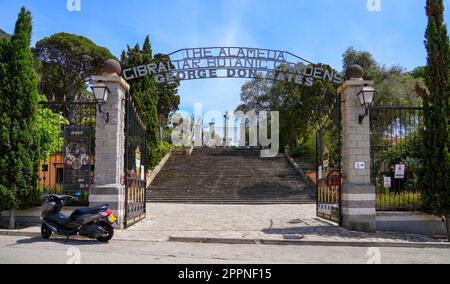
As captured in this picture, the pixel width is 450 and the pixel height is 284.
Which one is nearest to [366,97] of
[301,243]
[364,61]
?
[301,243]

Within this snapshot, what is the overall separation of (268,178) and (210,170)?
14.9ft

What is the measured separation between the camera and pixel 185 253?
7.83 meters

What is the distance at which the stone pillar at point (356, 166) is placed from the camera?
35.2 feet

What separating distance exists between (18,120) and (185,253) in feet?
19.0

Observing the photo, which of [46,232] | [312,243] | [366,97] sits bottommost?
[312,243]

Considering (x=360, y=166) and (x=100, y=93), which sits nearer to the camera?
(x=100, y=93)

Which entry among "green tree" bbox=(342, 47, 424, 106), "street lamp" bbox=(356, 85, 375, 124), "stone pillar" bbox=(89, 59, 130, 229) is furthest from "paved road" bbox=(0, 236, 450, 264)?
"green tree" bbox=(342, 47, 424, 106)

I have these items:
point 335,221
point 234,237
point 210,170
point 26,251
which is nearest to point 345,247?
point 234,237

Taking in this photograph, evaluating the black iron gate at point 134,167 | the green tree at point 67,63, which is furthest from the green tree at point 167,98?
the black iron gate at point 134,167

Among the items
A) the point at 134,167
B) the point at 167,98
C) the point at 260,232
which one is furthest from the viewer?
the point at 167,98

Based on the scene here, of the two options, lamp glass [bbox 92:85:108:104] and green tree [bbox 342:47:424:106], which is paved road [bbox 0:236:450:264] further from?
green tree [bbox 342:47:424:106]

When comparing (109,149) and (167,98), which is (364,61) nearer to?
(167,98)

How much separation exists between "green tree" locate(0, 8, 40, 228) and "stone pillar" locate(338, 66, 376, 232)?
25.6 ft

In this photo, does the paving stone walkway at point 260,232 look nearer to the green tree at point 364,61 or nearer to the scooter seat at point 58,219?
the scooter seat at point 58,219
